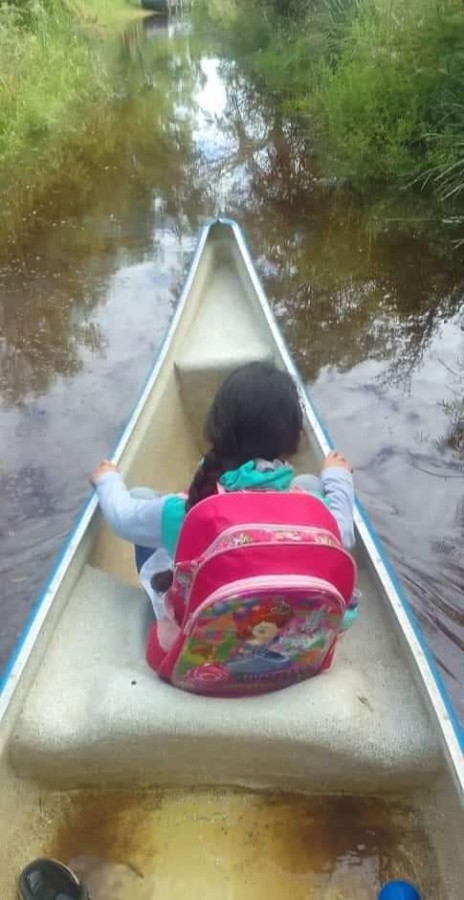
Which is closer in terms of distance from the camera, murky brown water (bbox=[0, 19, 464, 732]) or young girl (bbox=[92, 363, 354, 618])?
young girl (bbox=[92, 363, 354, 618])

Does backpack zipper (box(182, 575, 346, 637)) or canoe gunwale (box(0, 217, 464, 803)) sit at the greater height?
backpack zipper (box(182, 575, 346, 637))

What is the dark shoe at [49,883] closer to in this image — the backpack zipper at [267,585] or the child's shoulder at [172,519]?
the backpack zipper at [267,585]

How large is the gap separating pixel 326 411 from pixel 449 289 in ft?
6.98

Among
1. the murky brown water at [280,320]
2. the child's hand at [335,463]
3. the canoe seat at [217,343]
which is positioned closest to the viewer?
the child's hand at [335,463]

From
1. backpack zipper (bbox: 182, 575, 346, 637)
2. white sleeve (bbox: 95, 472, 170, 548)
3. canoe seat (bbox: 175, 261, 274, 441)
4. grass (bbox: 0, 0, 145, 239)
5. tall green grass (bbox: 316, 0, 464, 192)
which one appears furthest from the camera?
grass (bbox: 0, 0, 145, 239)

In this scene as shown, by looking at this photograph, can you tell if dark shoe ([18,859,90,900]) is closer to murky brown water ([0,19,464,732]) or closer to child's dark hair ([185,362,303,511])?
child's dark hair ([185,362,303,511])

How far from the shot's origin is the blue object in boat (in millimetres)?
1780

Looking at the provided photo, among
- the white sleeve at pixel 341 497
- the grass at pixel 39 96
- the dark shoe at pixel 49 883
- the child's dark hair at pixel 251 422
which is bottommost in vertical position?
the dark shoe at pixel 49 883

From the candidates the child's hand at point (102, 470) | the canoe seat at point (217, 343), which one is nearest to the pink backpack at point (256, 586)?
the child's hand at point (102, 470)

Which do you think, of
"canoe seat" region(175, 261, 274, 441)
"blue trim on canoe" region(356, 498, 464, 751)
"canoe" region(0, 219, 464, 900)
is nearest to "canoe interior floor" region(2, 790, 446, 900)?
"canoe" region(0, 219, 464, 900)

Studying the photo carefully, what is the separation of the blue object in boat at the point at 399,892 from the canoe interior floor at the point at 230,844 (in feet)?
0.25

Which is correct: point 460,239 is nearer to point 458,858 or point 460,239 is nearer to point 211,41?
point 458,858

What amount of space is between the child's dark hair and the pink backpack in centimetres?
13

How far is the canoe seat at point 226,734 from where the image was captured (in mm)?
1953
